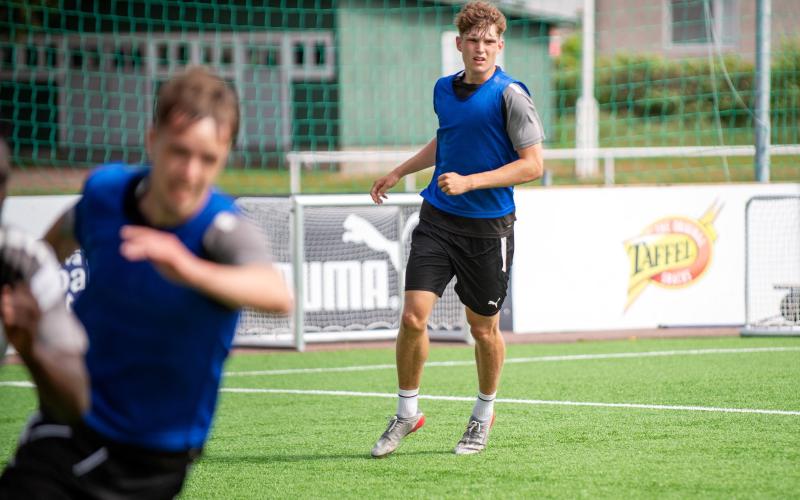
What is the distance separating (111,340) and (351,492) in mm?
2333

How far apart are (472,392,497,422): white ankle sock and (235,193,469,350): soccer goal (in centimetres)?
410

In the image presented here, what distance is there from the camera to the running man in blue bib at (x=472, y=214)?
5.66m

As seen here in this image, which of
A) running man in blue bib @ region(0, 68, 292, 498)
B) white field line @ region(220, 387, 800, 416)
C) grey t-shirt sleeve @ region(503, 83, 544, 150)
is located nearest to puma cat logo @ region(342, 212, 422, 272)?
white field line @ region(220, 387, 800, 416)

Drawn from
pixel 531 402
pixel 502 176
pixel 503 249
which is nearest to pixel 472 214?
pixel 503 249

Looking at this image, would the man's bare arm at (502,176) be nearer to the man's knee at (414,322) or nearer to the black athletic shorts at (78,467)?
the man's knee at (414,322)

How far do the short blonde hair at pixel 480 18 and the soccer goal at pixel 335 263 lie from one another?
4307 millimetres

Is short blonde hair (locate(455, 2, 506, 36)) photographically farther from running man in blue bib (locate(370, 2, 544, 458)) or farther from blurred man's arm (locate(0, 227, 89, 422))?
blurred man's arm (locate(0, 227, 89, 422))

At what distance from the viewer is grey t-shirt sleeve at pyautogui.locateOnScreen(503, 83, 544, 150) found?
219 inches

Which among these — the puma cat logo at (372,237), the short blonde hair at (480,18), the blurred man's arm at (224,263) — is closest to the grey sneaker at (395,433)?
the short blonde hair at (480,18)

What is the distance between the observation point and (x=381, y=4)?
2089cm

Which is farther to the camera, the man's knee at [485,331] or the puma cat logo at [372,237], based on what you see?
the puma cat logo at [372,237]

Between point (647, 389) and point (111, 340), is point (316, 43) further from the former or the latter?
point (111, 340)

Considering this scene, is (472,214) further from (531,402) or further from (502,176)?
(531,402)

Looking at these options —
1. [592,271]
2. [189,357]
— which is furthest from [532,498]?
[592,271]
